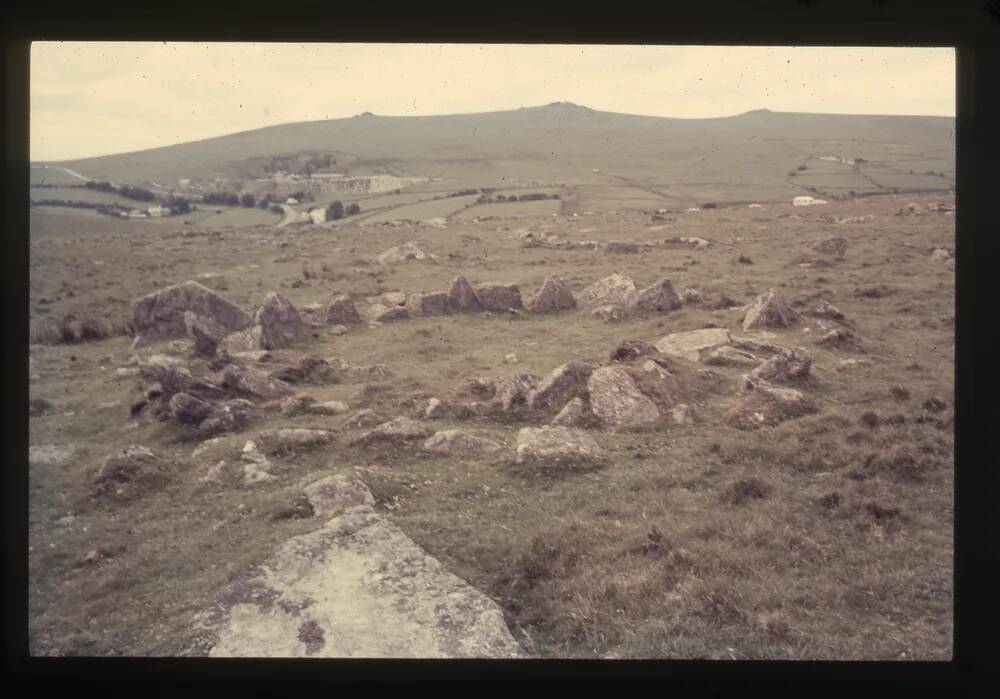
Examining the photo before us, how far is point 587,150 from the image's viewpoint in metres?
6.77

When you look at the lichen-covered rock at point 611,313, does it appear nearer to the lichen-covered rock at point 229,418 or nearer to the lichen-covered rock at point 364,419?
the lichen-covered rock at point 364,419

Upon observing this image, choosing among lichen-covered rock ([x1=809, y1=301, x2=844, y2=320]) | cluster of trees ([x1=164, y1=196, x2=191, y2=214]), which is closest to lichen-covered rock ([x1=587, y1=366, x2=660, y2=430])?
lichen-covered rock ([x1=809, y1=301, x2=844, y2=320])

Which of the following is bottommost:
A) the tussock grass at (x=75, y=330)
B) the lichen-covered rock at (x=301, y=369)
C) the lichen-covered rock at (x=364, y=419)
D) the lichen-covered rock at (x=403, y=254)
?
the lichen-covered rock at (x=364, y=419)

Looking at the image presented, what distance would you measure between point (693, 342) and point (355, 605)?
345cm

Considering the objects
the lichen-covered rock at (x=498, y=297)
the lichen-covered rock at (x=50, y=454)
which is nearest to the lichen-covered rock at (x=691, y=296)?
Answer: the lichen-covered rock at (x=498, y=297)

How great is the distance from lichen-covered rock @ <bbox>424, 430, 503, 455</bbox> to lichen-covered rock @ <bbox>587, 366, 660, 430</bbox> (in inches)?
34.0

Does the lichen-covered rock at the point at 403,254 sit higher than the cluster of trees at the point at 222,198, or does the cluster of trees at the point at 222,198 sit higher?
the cluster of trees at the point at 222,198

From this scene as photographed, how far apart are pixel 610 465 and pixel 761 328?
1784 mm

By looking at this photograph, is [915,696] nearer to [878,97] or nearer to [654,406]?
[654,406]

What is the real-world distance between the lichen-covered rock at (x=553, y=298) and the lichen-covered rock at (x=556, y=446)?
108 centimetres

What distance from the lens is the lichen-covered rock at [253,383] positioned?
6.40m

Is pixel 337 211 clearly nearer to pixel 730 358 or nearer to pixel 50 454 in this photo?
pixel 50 454

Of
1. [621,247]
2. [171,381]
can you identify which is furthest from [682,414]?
[171,381]

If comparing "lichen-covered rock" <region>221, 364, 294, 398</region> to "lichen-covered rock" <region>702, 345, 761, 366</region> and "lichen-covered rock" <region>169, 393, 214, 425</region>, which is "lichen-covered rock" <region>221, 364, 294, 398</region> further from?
"lichen-covered rock" <region>702, 345, 761, 366</region>
